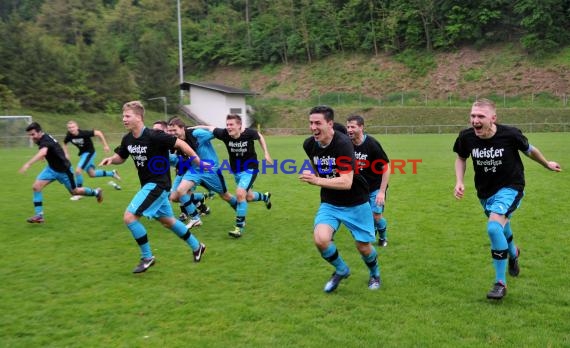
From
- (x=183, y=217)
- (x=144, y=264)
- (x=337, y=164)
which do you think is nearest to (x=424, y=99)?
(x=183, y=217)

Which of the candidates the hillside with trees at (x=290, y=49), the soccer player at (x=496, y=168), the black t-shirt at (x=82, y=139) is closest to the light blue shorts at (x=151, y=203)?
the soccer player at (x=496, y=168)

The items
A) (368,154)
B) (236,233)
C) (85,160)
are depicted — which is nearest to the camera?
(368,154)

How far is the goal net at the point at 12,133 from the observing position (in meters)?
31.2

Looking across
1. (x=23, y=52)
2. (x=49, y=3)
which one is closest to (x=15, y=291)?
(x=23, y=52)

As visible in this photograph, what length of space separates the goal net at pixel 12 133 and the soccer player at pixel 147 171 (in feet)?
93.9

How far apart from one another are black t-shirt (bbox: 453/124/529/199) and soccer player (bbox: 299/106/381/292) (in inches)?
51.1

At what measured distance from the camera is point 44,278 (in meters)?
6.12

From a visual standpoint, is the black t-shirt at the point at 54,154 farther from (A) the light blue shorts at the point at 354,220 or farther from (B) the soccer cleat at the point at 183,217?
(A) the light blue shorts at the point at 354,220

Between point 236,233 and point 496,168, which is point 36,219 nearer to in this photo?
→ point 236,233

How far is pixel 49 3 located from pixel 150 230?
78644 millimetres

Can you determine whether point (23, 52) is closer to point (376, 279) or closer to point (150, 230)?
point (150, 230)

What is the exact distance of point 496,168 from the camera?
5414 mm

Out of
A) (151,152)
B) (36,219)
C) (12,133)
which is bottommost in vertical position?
(36,219)

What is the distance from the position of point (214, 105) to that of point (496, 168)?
46165mm
